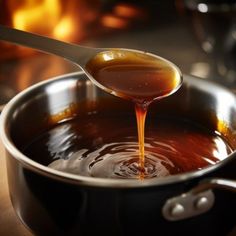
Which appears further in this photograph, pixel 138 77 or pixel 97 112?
pixel 97 112

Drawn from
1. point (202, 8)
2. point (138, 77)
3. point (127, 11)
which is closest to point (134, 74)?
point (138, 77)

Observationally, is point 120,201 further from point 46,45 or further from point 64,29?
point 64,29

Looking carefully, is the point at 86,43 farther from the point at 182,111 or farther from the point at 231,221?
the point at 231,221

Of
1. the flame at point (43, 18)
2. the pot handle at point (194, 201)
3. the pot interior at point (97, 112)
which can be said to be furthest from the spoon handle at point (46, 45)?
the flame at point (43, 18)

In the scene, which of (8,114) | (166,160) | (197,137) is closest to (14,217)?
(8,114)

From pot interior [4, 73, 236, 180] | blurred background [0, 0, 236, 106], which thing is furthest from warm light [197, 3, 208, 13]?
pot interior [4, 73, 236, 180]

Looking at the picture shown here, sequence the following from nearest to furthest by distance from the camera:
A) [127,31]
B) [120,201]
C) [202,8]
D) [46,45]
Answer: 1. [120,201]
2. [46,45]
3. [202,8]
4. [127,31]

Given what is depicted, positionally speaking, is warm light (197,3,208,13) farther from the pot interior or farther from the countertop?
the countertop
